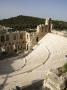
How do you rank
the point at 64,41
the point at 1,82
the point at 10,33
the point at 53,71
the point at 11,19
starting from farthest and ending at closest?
the point at 11,19, the point at 10,33, the point at 64,41, the point at 1,82, the point at 53,71

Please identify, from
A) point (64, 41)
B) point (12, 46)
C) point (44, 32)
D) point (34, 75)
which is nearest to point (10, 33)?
point (12, 46)

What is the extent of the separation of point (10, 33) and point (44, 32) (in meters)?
12.1

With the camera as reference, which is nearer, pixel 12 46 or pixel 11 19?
pixel 12 46

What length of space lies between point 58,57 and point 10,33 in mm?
20597

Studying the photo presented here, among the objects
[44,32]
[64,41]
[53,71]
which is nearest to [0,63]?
[64,41]

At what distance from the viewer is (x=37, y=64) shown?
18.5 metres

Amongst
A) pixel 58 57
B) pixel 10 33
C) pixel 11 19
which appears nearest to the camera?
pixel 58 57

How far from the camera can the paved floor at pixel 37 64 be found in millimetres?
14548

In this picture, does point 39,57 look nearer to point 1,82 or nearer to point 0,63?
point 0,63

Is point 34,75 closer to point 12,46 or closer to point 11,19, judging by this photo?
point 12,46

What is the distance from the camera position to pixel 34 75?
603 inches

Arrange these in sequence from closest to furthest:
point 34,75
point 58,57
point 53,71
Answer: point 53,71, point 34,75, point 58,57

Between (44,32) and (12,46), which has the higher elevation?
(44,32)

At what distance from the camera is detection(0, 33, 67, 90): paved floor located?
47.7 feet
